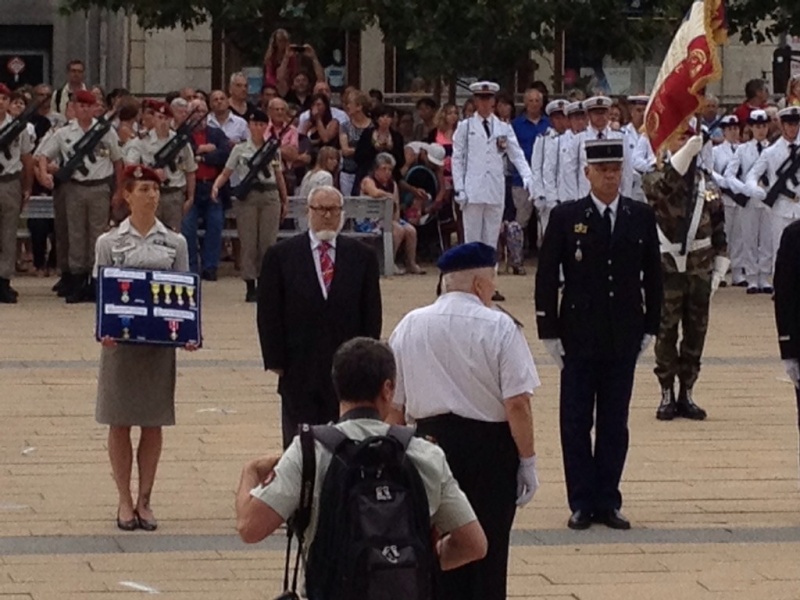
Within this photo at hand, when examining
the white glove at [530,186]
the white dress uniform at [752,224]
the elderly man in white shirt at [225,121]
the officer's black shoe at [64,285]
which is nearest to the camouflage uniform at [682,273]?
the white glove at [530,186]

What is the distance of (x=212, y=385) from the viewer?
14883mm

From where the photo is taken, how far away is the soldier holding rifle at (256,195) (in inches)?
794

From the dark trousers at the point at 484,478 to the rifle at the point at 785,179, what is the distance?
13.0 meters

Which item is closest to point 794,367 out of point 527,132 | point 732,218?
point 732,218

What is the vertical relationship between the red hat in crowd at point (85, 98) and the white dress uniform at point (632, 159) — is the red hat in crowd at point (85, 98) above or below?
above

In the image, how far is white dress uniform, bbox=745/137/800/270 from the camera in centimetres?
2066

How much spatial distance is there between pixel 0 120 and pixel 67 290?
1660 mm

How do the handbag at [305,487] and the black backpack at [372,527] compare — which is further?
the handbag at [305,487]

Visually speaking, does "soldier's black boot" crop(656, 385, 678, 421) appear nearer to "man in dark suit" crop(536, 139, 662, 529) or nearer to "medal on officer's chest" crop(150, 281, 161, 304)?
"man in dark suit" crop(536, 139, 662, 529)

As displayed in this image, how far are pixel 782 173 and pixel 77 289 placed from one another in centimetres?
664

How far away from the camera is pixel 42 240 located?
2181 cm

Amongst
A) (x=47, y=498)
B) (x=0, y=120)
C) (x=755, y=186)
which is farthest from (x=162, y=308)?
(x=755, y=186)

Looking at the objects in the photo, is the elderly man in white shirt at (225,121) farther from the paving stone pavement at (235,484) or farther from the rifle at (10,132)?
the paving stone pavement at (235,484)

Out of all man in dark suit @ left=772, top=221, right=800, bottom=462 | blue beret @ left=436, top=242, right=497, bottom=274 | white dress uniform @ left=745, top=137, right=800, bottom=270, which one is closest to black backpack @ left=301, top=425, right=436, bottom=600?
blue beret @ left=436, top=242, right=497, bottom=274
